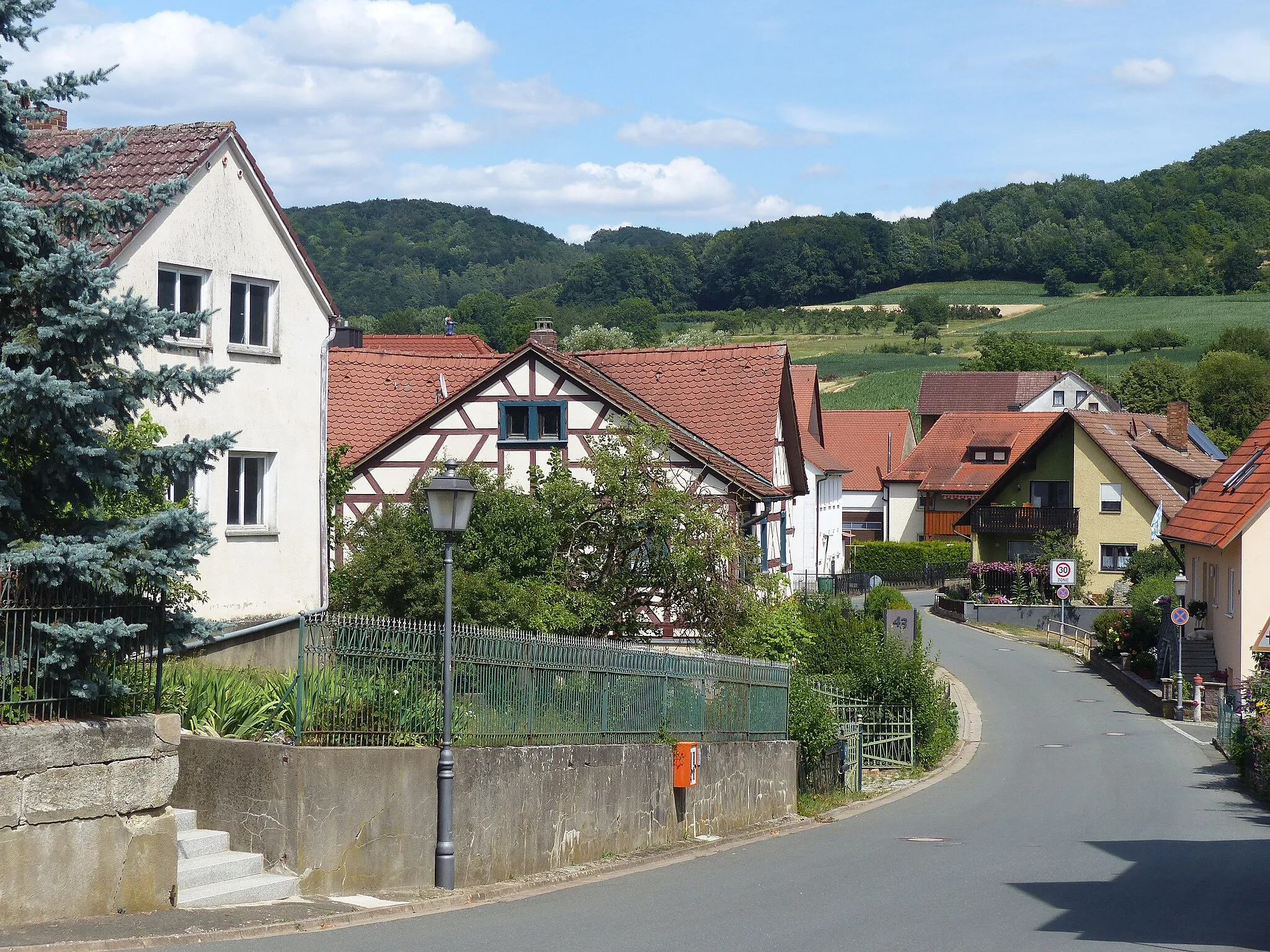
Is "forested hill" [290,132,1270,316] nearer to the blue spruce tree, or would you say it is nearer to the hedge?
the hedge

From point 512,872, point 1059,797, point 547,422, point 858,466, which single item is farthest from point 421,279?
point 512,872

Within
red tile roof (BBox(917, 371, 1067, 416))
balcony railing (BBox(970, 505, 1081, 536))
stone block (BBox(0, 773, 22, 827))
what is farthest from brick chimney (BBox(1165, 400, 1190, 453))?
stone block (BBox(0, 773, 22, 827))

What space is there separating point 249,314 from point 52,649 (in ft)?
32.8

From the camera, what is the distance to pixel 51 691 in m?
10.4

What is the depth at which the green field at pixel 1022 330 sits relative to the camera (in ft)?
405

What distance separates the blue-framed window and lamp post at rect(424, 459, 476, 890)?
1886 centimetres

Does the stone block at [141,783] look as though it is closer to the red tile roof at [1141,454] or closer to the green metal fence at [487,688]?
the green metal fence at [487,688]

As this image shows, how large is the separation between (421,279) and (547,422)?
126 m

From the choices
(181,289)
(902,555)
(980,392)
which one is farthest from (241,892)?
(980,392)

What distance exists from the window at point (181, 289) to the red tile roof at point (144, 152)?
1.03m

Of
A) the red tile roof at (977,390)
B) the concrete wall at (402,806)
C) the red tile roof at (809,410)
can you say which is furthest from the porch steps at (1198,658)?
the red tile roof at (977,390)

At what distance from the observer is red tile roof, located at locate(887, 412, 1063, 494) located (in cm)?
8338

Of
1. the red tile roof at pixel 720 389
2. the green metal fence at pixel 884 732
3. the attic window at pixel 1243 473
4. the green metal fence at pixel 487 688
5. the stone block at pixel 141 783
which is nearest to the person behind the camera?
the stone block at pixel 141 783

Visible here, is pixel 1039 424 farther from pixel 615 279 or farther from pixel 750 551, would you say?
pixel 615 279
